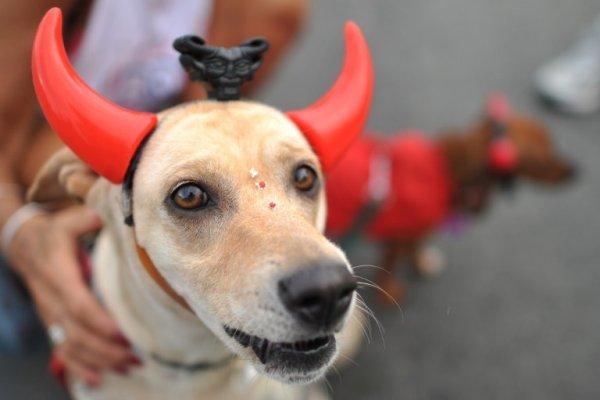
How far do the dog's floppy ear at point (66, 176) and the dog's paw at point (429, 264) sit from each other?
2.06 metres

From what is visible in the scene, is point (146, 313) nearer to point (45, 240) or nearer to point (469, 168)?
point (45, 240)

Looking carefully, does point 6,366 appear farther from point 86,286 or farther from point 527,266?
point 527,266

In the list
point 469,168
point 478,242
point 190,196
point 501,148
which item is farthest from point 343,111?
point 478,242

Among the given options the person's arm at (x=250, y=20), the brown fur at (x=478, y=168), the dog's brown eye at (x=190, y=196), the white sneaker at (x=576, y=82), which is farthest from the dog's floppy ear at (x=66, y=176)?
the white sneaker at (x=576, y=82)

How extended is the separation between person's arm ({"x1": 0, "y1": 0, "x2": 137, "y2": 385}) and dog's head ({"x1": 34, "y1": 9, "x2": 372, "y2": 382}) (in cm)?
47

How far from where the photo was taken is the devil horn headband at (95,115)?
44.9 inches

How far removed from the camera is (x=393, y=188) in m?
2.71

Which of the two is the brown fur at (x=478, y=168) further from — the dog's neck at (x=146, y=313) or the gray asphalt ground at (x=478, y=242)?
the dog's neck at (x=146, y=313)

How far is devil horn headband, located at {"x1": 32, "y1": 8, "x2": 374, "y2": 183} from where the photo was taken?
1.14 m

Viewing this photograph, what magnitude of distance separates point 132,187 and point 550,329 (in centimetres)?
248

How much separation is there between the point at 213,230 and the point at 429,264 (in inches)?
83.8

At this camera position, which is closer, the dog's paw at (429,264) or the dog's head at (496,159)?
the dog's head at (496,159)

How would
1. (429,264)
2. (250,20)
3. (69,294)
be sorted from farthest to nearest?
(429,264) → (250,20) → (69,294)

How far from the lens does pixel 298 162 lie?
1342 millimetres
